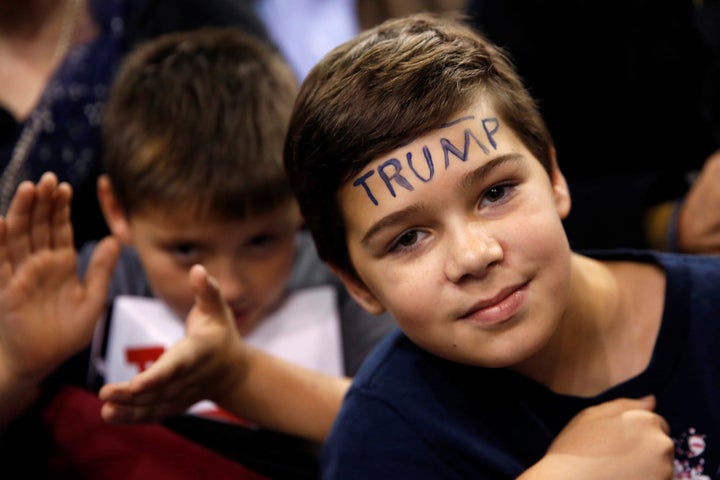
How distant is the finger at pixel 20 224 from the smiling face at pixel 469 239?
451mm

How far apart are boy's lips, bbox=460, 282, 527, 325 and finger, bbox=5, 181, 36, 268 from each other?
592mm

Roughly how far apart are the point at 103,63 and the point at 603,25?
92cm

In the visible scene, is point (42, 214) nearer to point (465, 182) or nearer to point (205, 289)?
point (205, 289)

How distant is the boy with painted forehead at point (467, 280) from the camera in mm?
997

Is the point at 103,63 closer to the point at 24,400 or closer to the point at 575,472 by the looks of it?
the point at 24,400

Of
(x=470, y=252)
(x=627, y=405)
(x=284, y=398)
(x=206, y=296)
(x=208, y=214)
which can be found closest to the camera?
(x=470, y=252)

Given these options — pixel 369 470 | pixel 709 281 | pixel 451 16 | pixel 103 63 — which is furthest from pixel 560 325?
pixel 103 63

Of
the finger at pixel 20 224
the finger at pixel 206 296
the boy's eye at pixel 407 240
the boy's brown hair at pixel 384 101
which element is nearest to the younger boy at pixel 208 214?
the finger at pixel 20 224

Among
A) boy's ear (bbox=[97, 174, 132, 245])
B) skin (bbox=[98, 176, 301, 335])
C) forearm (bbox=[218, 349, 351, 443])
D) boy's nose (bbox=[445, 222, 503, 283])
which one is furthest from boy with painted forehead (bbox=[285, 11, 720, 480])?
boy's ear (bbox=[97, 174, 132, 245])

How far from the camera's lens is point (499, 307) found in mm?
995

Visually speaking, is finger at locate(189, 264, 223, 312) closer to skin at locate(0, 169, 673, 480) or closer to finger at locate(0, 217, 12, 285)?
skin at locate(0, 169, 673, 480)

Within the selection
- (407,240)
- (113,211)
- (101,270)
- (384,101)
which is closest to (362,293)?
(407,240)

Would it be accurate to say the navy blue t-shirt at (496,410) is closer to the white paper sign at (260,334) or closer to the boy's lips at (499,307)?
the boy's lips at (499,307)

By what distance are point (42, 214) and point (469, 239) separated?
1.96 ft
